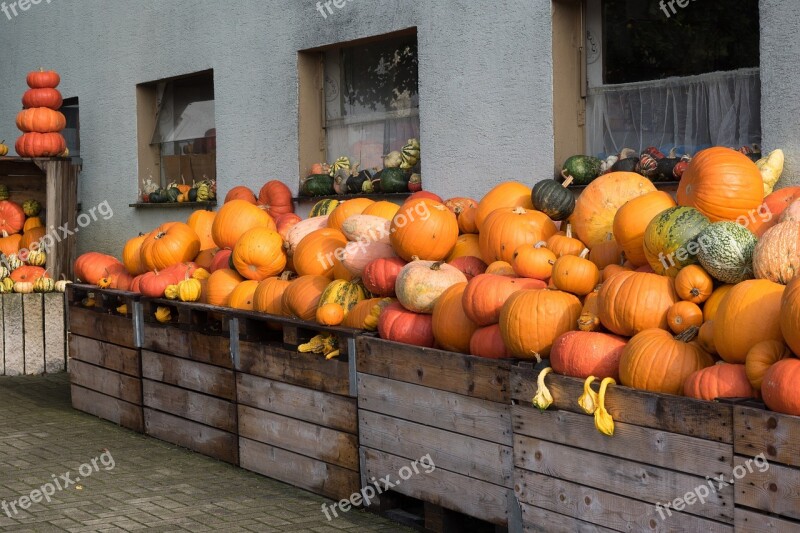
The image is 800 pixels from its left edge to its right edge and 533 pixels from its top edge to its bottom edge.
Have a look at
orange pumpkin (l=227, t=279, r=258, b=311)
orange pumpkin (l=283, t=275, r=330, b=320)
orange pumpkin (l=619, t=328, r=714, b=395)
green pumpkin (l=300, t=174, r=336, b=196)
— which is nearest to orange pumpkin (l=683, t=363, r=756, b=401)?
orange pumpkin (l=619, t=328, r=714, b=395)

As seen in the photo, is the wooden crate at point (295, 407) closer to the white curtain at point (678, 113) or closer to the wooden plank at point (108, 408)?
the wooden plank at point (108, 408)

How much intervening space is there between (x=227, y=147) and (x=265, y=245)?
351 cm

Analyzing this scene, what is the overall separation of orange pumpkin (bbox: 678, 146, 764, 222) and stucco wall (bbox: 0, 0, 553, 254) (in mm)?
2114

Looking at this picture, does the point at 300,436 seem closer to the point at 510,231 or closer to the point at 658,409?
the point at 510,231

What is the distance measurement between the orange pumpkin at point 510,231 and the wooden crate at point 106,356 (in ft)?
10.2

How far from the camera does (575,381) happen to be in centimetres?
437

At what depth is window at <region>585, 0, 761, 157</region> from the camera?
6.24 metres

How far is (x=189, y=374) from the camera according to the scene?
720 centimetres

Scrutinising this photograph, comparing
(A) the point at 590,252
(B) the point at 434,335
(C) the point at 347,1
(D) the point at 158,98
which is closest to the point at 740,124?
(A) the point at 590,252

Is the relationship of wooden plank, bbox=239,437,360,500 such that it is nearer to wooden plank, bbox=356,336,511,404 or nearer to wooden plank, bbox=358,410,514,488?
wooden plank, bbox=358,410,514,488

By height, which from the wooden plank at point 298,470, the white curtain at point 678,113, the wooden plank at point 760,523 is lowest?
the wooden plank at point 298,470

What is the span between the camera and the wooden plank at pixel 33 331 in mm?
10438

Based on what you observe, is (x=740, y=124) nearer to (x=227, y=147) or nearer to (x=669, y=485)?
(x=669, y=485)

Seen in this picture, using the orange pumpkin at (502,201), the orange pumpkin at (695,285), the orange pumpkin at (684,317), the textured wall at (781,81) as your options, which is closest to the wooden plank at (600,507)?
the orange pumpkin at (684,317)
